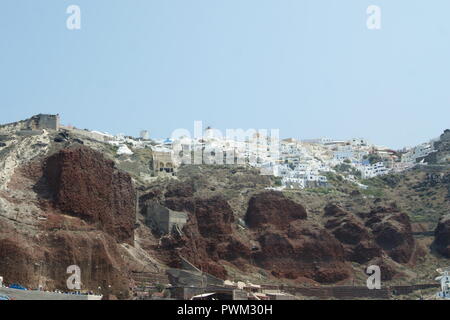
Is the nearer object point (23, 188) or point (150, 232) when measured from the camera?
point (23, 188)

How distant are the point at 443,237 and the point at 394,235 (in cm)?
556

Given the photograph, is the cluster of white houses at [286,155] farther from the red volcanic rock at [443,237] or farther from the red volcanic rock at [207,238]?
the red volcanic rock at [443,237]

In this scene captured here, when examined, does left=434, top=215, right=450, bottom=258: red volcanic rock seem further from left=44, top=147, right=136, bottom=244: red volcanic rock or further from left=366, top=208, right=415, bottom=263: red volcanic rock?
left=44, top=147, right=136, bottom=244: red volcanic rock

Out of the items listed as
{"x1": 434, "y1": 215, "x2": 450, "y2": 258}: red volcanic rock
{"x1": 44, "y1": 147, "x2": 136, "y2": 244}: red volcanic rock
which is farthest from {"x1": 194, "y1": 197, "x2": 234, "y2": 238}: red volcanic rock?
{"x1": 434, "y1": 215, "x2": 450, "y2": 258}: red volcanic rock

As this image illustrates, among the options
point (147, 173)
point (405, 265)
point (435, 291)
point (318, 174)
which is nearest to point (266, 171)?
point (318, 174)

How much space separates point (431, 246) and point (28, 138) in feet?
140

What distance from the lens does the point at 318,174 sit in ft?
467

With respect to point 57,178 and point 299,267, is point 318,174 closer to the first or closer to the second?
point 299,267

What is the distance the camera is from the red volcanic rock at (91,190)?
282 feet

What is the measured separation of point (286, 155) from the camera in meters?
163

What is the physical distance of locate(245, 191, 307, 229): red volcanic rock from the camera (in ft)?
350

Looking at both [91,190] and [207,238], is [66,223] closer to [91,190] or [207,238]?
[91,190]

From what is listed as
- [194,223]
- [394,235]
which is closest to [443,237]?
[394,235]

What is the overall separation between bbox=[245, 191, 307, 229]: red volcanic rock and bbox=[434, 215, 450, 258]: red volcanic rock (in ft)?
47.7
